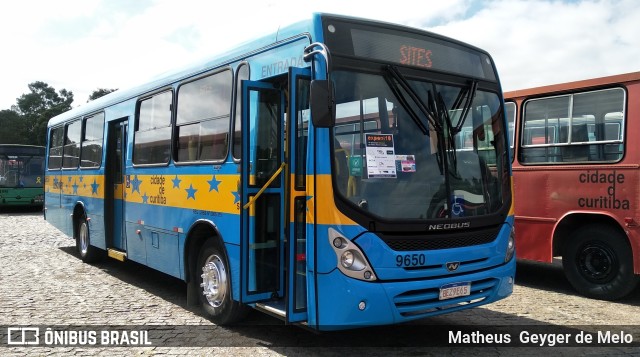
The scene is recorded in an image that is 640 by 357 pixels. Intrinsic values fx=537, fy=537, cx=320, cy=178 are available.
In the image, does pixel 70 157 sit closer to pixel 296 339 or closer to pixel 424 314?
pixel 296 339

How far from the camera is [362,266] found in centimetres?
434

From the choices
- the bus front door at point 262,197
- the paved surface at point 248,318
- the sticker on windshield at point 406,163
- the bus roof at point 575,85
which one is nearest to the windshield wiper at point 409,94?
the sticker on windshield at point 406,163

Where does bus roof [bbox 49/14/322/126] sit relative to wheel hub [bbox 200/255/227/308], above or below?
above

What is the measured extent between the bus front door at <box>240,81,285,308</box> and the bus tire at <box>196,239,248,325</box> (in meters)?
0.63

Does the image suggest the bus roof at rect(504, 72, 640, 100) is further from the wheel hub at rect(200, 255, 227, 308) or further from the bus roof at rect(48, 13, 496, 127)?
the wheel hub at rect(200, 255, 227, 308)

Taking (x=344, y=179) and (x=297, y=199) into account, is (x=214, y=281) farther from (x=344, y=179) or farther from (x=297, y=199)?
(x=344, y=179)

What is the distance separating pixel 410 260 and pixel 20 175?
22562mm

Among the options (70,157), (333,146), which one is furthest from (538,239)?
(70,157)

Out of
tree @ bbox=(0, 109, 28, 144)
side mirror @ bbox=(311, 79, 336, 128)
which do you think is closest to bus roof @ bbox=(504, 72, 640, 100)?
side mirror @ bbox=(311, 79, 336, 128)

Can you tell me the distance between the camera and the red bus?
22.8ft

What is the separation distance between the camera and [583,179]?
735 centimetres

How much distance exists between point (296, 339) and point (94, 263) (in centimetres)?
636

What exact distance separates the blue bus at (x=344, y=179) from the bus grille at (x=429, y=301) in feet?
0.04
